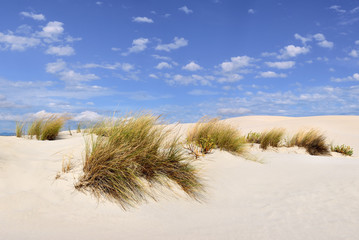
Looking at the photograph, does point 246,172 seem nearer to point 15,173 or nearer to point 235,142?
point 235,142

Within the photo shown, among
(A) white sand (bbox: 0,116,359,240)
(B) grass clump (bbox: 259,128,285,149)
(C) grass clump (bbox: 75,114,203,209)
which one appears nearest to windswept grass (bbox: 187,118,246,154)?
(A) white sand (bbox: 0,116,359,240)

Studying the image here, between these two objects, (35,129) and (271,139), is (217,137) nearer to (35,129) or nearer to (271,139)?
(271,139)

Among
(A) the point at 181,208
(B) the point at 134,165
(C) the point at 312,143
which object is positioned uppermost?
(C) the point at 312,143

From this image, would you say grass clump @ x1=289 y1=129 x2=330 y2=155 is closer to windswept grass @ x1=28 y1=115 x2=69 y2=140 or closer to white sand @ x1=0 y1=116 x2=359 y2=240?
white sand @ x1=0 y1=116 x2=359 y2=240

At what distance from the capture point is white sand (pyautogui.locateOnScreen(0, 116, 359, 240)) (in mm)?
2871

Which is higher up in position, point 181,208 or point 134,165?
point 134,165

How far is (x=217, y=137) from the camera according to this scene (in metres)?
6.65

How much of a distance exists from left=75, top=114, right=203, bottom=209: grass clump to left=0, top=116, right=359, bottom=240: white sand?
193 millimetres

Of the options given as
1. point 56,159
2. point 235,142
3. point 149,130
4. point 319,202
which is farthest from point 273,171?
point 56,159

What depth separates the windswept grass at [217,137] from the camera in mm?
6566

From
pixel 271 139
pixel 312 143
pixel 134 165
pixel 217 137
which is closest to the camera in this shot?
pixel 134 165

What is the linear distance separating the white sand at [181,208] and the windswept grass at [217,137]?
120 centimetres

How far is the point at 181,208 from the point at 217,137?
306 cm

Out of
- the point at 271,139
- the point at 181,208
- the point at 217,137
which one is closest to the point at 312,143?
the point at 271,139
